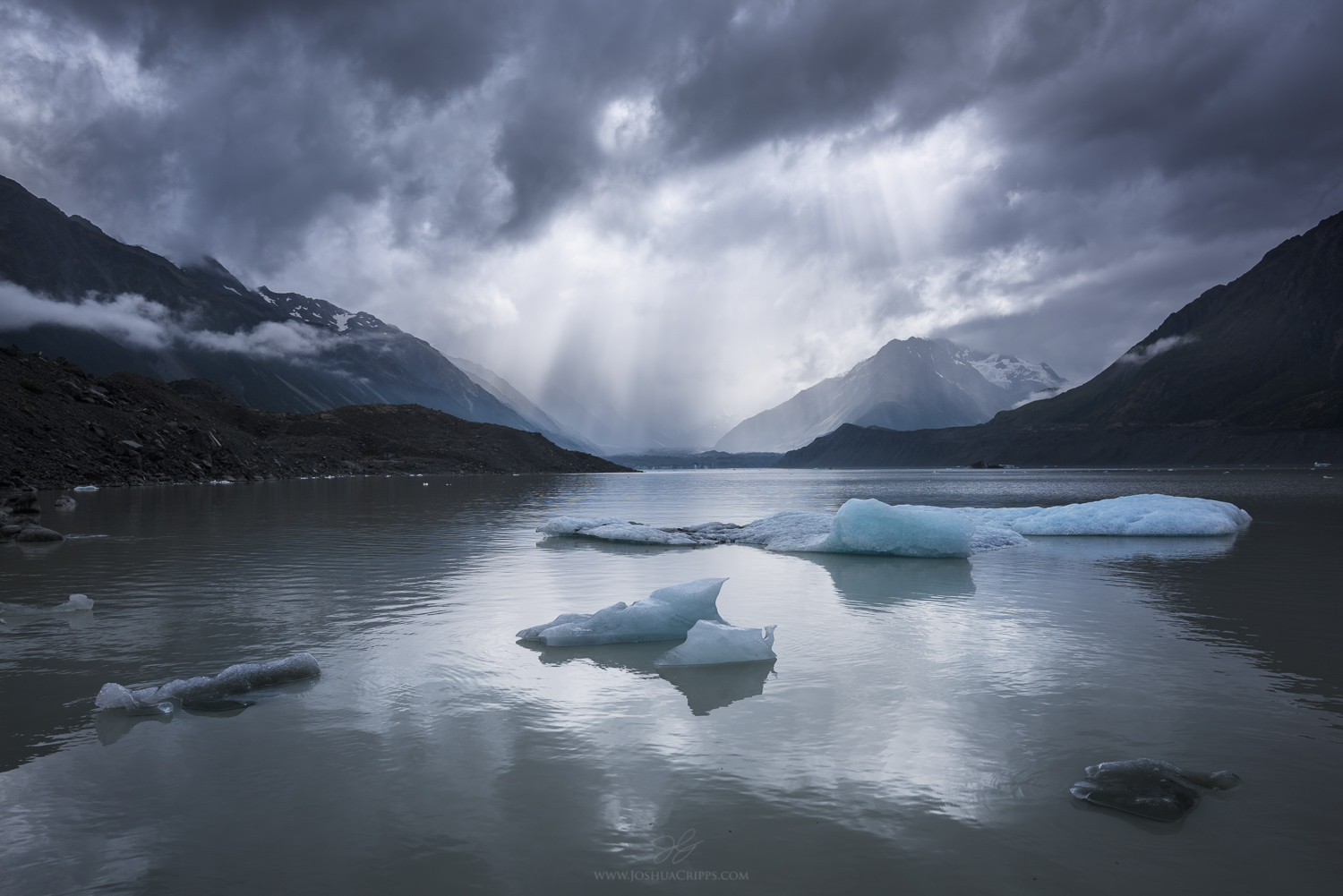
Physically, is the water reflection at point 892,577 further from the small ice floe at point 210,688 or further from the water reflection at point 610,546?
the small ice floe at point 210,688

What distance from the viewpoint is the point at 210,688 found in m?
7.99

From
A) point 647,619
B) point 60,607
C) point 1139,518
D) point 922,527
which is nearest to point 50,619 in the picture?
point 60,607

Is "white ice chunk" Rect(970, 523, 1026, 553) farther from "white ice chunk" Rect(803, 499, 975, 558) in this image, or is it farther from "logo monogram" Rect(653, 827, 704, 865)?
"logo monogram" Rect(653, 827, 704, 865)

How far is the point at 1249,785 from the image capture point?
5812mm

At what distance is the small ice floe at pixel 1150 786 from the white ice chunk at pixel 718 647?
4.58 m

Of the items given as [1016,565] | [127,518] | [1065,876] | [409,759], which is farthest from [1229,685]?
[127,518]

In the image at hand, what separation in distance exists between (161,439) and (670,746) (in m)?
76.6

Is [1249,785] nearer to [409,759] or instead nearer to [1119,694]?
[1119,694]

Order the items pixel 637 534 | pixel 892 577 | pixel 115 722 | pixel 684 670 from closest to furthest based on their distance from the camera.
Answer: pixel 115 722, pixel 684 670, pixel 892 577, pixel 637 534

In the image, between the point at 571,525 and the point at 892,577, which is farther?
the point at 571,525

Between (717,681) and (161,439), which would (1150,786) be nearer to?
(717,681)

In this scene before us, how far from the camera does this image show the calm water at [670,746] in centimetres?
467

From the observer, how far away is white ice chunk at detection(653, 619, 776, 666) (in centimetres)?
Answer: 973

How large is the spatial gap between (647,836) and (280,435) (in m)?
133
